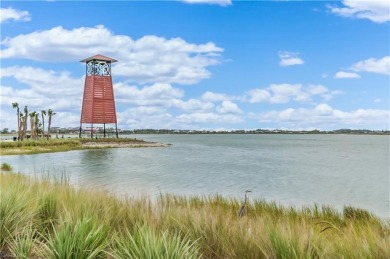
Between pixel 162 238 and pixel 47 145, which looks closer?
pixel 162 238

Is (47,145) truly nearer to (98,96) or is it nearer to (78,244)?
(98,96)

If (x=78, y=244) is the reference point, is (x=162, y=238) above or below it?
above

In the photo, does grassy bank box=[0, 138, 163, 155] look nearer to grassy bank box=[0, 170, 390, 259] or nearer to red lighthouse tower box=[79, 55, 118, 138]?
red lighthouse tower box=[79, 55, 118, 138]

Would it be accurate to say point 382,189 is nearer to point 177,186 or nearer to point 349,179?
point 349,179

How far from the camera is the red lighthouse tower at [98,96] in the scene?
74375 mm

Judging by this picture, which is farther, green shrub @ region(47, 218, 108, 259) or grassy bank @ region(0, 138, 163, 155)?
grassy bank @ region(0, 138, 163, 155)

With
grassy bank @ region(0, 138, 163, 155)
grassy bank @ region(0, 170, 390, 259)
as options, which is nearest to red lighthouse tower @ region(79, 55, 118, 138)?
grassy bank @ region(0, 138, 163, 155)

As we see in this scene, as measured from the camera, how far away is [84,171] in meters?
32.3

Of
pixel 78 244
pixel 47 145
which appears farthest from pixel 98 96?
pixel 78 244

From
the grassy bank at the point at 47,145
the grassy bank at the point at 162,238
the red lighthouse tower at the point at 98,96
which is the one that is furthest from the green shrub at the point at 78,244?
the red lighthouse tower at the point at 98,96

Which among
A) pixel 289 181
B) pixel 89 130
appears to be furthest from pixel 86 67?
pixel 289 181

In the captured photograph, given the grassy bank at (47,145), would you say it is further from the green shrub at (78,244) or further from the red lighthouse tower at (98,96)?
the green shrub at (78,244)

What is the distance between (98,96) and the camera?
74.9 meters

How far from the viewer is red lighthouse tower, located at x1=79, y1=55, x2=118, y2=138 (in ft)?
244
